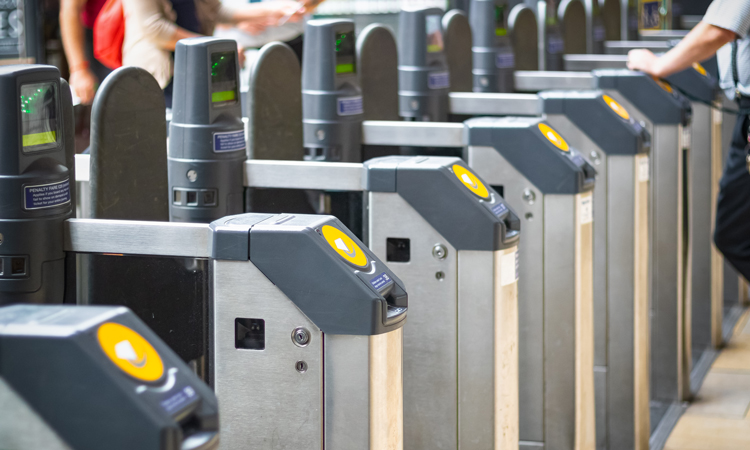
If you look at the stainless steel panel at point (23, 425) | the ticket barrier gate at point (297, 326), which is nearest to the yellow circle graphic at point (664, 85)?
the ticket barrier gate at point (297, 326)

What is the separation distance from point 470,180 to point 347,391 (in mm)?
594

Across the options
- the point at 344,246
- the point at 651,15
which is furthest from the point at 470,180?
the point at 651,15

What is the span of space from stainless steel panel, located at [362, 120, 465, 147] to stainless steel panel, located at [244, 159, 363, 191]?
48 centimetres

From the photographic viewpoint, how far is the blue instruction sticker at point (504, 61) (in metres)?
3.48

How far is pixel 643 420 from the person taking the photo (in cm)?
272

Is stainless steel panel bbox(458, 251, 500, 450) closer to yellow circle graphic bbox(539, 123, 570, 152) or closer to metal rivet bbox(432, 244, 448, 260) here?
metal rivet bbox(432, 244, 448, 260)

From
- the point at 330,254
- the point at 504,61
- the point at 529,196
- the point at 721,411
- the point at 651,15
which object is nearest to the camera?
the point at 330,254

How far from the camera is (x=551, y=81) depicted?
338cm

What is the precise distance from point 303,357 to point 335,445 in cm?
12

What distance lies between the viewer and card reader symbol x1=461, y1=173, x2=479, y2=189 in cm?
180

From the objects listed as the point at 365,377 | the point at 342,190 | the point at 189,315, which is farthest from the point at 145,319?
the point at 342,190

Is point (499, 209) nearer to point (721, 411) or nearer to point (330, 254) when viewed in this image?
point (330, 254)

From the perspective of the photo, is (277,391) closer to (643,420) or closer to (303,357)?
(303,357)

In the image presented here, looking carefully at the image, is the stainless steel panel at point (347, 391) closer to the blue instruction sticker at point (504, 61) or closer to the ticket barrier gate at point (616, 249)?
the ticket barrier gate at point (616, 249)
